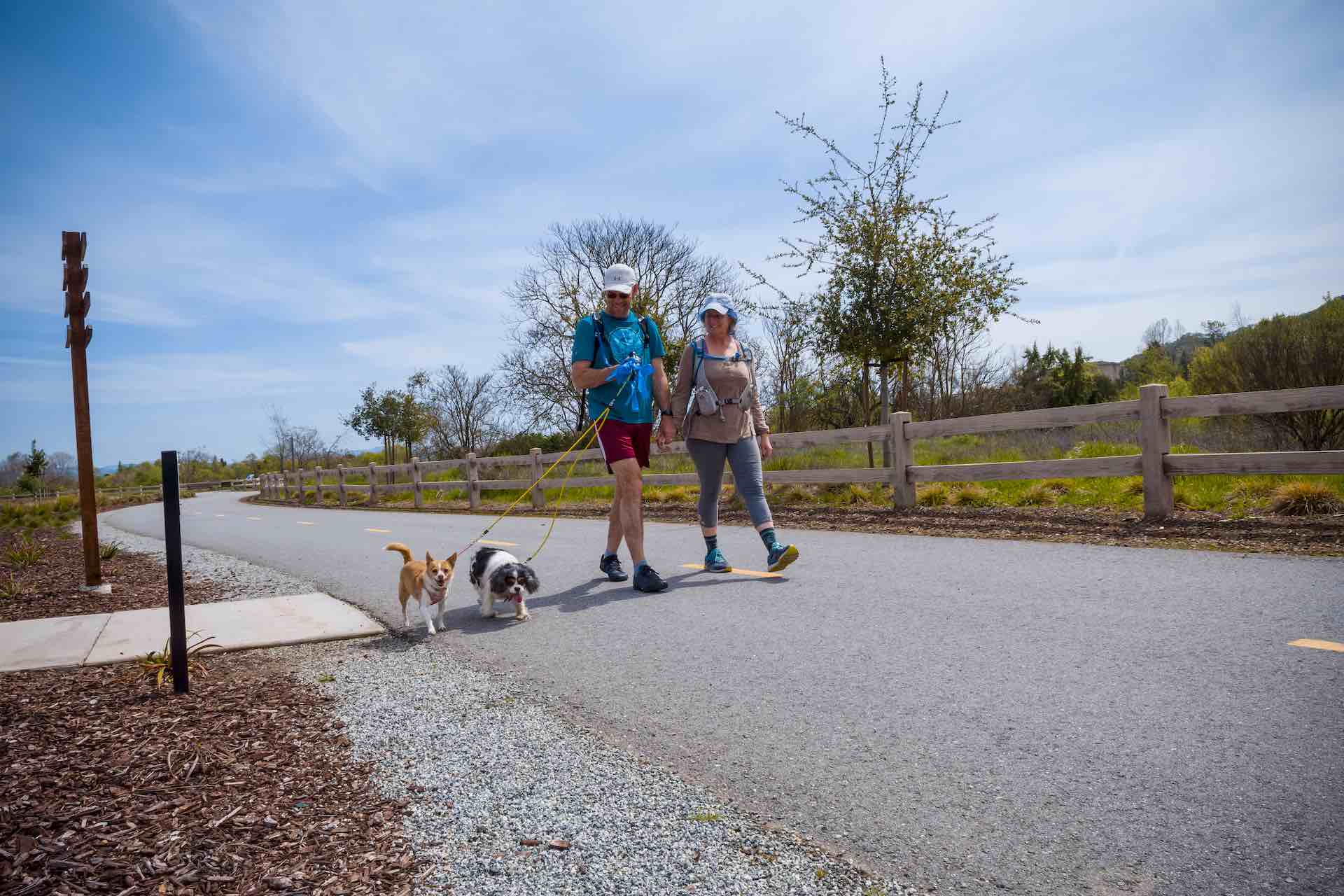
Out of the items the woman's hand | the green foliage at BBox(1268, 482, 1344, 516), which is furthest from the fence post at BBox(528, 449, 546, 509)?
the green foliage at BBox(1268, 482, 1344, 516)

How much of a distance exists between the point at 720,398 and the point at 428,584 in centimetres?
260

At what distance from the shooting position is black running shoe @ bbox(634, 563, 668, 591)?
5.78 metres

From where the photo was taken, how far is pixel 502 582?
5.31m

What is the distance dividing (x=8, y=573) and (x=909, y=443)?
10.6m

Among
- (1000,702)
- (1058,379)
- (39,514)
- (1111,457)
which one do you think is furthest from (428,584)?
(1058,379)

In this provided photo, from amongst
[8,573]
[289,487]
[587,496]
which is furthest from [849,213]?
[289,487]

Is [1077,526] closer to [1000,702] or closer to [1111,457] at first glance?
[1111,457]

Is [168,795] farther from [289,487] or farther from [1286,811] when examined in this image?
[289,487]

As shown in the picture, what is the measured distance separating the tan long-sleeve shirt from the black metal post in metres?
3.55

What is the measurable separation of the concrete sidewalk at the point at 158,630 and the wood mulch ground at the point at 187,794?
0.43 m

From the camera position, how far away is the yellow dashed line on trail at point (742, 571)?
619cm

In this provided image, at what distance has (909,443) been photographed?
10.5 metres

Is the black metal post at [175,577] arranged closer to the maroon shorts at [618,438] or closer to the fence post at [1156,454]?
the maroon shorts at [618,438]

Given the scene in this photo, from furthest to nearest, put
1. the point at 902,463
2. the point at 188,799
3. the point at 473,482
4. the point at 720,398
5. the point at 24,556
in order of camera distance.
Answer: the point at 473,482 → the point at 902,463 → the point at 24,556 → the point at 720,398 → the point at 188,799
